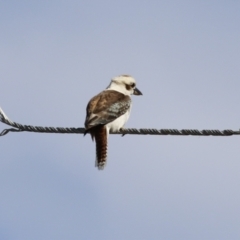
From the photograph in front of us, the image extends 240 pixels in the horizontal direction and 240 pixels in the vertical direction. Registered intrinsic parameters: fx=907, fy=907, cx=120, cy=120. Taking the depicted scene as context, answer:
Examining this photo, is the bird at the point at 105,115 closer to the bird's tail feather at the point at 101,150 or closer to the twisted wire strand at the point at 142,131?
the bird's tail feather at the point at 101,150

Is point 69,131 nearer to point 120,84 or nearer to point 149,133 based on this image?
point 149,133

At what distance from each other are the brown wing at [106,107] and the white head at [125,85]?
0.76 meters

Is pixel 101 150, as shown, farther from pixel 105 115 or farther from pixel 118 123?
pixel 118 123

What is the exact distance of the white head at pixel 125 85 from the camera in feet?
49.4

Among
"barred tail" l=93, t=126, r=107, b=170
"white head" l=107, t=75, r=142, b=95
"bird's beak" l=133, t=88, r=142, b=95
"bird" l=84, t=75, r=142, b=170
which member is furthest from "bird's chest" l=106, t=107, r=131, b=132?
"bird's beak" l=133, t=88, r=142, b=95

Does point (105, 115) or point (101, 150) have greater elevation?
point (105, 115)

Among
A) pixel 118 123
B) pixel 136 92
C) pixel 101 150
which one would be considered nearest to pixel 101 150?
pixel 101 150

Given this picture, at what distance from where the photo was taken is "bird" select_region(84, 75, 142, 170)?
12414mm

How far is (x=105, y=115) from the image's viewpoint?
12.9 m

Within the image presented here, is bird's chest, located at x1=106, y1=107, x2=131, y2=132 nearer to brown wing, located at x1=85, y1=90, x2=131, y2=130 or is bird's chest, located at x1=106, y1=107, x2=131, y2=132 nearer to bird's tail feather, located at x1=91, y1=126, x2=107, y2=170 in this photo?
brown wing, located at x1=85, y1=90, x2=131, y2=130

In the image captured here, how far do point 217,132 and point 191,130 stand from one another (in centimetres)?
31

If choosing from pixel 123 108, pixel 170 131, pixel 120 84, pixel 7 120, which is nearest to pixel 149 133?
pixel 170 131

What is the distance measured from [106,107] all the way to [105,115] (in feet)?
1.02

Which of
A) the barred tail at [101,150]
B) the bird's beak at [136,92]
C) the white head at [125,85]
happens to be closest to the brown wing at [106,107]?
the barred tail at [101,150]
